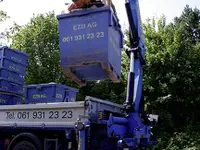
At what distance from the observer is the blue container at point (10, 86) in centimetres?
852

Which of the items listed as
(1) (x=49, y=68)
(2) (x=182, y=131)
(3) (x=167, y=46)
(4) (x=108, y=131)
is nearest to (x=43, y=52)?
(1) (x=49, y=68)

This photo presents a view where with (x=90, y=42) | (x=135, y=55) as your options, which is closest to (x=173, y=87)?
(x=135, y=55)

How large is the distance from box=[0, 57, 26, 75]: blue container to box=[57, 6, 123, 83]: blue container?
236 cm

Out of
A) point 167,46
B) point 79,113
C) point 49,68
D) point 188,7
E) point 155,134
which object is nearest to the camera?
point 79,113

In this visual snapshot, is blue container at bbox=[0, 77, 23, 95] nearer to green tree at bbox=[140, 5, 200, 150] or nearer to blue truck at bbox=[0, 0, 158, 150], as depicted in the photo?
blue truck at bbox=[0, 0, 158, 150]

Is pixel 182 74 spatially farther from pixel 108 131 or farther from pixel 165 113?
pixel 108 131

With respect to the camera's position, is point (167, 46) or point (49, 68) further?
point (49, 68)

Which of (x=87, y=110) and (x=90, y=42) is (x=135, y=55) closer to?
(x=90, y=42)

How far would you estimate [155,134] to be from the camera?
14.1m

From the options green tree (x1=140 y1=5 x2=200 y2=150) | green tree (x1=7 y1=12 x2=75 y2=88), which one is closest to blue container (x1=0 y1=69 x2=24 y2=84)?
green tree (x1=140 y1=5 x2=200 y2=150)

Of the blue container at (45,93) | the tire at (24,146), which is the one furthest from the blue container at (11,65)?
the tire at (24,146)

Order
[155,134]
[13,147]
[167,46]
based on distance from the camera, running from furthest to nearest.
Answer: [167,46], [155,134], [13,147]

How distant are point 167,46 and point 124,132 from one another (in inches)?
370

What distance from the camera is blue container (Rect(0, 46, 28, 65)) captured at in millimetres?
8578
